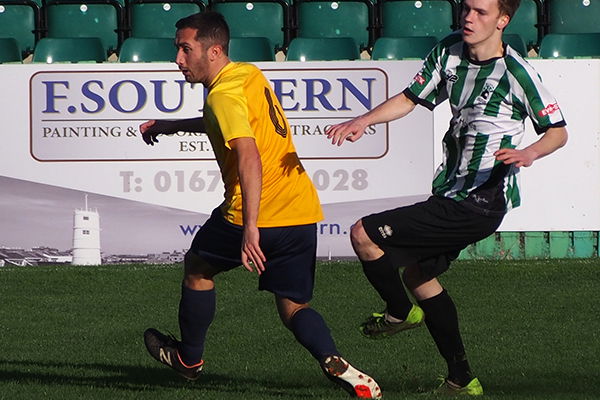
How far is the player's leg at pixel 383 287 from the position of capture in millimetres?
5730

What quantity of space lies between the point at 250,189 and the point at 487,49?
127 centimetres

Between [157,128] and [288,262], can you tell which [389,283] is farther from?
[157,128]

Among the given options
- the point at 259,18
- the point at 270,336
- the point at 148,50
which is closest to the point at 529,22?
the point at 259,18

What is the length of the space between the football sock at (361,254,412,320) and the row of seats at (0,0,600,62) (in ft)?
25.8

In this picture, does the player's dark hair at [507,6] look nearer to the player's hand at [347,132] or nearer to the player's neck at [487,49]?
the player's neck at [487,49]

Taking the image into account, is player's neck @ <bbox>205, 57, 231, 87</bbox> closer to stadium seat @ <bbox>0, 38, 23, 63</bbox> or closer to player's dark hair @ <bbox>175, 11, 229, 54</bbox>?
player's dark hair @ <bbox>175, 11, 229, 54</bbox>

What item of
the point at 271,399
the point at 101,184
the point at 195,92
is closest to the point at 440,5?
the point at 195,92

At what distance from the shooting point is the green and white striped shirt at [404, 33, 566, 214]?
5.61m

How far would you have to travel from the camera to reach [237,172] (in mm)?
5598

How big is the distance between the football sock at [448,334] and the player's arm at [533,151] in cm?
92

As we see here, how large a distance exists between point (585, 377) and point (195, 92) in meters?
5.70

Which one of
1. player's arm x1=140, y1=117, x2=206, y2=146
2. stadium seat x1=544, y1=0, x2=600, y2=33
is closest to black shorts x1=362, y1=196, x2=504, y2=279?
player's arm x1=140, y1=117, x2=206, y2=146

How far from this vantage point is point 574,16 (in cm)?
1370

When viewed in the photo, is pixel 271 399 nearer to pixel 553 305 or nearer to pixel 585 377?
pixel 585 377
